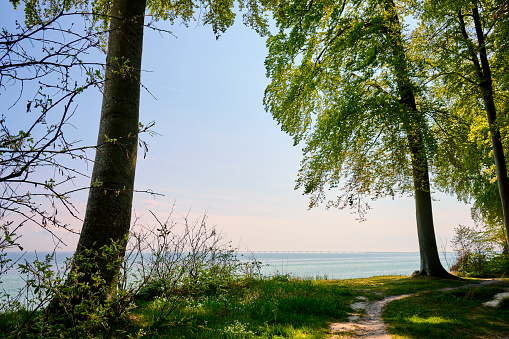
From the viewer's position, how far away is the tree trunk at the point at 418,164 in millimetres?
12305

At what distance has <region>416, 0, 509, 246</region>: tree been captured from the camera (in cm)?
1105

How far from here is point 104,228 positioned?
4.55 metres

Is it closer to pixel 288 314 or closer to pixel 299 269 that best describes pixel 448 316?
pixel 288 314

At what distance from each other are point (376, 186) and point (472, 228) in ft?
30.6

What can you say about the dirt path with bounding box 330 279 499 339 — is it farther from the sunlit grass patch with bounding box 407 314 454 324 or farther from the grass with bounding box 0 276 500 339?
the sunlit grass patch with bounding box 407 314 454 324

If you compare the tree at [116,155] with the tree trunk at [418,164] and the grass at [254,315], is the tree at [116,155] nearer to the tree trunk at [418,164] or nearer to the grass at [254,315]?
the grass at [254,315]

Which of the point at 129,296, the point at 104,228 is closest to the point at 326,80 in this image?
the point at 104,228

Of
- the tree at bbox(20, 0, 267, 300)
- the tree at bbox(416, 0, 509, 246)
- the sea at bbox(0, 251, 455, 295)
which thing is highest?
the tree at bbox(416, 0, 509, 246)

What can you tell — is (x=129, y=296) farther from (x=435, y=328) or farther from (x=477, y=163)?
(x=477, y=163)

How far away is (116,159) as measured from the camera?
4.73m

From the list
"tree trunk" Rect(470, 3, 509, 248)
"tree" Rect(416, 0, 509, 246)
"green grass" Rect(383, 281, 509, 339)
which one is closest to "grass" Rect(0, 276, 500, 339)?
"green grass" Rect(383, 281, 509, 339)

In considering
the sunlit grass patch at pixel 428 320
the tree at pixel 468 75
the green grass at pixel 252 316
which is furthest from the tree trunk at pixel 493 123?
the green grass at pixel 252 316

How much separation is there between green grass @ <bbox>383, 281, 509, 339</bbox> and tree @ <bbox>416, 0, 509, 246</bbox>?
4.36 meters

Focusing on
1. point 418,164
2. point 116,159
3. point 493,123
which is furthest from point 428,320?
point 418,164
